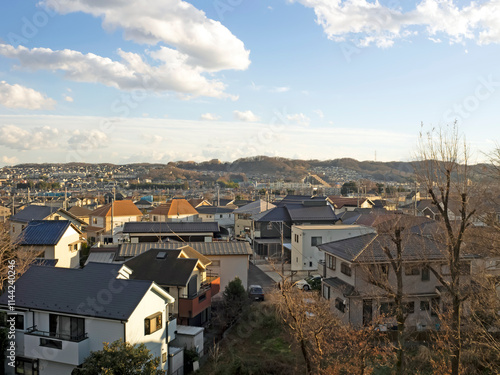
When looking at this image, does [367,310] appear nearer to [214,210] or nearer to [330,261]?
[330,261]

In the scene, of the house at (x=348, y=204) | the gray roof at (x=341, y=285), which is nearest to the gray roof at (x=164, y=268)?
the gray roof at (x=341, y=285)

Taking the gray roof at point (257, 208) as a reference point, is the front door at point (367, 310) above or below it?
below

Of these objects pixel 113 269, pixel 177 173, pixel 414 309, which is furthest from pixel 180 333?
pixel 177 173

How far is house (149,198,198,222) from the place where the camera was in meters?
38.2

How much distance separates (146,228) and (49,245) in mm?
5837

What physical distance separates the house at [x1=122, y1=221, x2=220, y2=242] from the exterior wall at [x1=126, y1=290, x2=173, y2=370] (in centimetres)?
1191

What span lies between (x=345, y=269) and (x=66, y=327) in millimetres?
9818

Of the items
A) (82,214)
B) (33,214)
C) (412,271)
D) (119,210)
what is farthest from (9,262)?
(82,214)

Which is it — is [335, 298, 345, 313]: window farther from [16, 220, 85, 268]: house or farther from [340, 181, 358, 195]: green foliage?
[340, 181, 358, 195]: green foliage

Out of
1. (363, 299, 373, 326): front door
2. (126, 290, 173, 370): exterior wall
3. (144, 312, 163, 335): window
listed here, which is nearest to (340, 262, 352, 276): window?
(363, 299, 373, 326): front door

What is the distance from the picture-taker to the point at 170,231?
23.2 m

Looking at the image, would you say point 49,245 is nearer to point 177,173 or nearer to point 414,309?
point 414,309

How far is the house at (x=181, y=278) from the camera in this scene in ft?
44.9

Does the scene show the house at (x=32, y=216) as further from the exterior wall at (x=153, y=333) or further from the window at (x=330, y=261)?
the window at (x=330, y=261)
